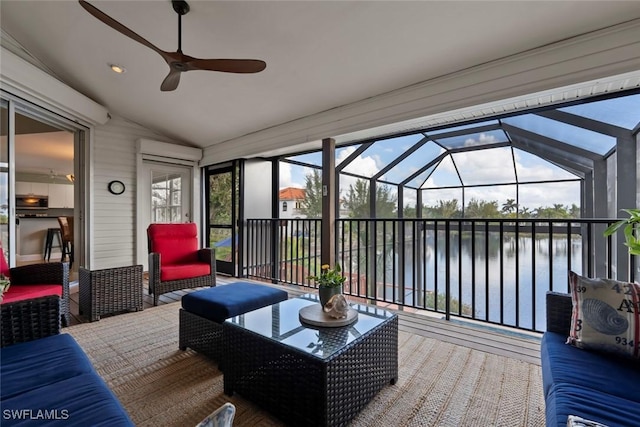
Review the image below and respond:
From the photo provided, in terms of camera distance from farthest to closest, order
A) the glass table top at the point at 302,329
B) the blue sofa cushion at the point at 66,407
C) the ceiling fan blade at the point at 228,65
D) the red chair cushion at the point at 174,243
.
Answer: the red chair cushion at the point at 174,243
the ceiling fan blade at the point at 228,65
the glass table top at the point at 302,329
the blue sofa cushion at the point at 66,407

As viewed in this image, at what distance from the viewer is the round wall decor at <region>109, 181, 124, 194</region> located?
472 centimetres

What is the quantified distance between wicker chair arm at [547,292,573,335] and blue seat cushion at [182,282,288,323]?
1.82m

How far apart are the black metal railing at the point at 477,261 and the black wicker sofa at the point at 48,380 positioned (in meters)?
2.74

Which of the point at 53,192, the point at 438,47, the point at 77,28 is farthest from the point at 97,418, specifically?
the point at 53,192

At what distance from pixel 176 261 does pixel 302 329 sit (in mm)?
3034

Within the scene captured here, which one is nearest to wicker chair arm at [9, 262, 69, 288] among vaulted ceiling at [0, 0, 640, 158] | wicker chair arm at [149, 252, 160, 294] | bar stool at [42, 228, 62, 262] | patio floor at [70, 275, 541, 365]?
patio floor at [70, 275, 541, 365]

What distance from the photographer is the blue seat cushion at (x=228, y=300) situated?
2053mm

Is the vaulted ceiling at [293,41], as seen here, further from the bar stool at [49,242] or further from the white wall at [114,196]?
the bar stool at [49,242]

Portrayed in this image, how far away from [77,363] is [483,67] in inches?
136

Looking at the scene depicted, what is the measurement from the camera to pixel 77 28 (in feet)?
9.62

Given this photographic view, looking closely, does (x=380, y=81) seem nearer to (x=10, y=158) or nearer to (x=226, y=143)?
(x=226, y=143)

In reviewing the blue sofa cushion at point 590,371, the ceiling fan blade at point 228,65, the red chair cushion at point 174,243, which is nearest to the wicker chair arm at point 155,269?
the red chair cushion at point 174,243

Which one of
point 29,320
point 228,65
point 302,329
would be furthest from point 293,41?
point 29,320

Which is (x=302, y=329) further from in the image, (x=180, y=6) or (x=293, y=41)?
(x=180, y=6)
